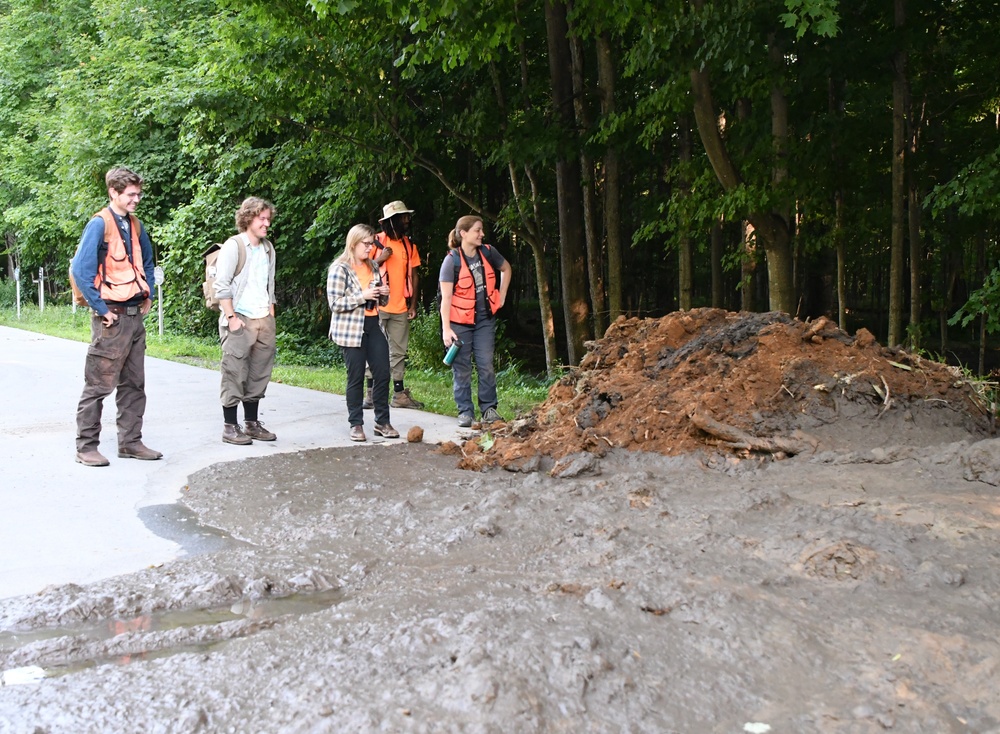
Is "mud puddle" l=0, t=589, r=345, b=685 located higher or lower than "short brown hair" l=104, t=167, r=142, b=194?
lower

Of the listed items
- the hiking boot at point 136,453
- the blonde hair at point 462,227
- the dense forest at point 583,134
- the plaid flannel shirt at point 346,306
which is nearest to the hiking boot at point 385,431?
the plaid flannel shirt at point 346,306

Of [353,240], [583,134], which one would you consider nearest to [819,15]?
[353,240]

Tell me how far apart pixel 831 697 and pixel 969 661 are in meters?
0.58

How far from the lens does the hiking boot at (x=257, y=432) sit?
8.69 m

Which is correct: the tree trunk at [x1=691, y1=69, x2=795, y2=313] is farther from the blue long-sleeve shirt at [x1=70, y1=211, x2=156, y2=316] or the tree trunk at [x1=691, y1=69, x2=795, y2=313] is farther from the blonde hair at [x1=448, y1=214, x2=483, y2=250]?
the blue long-sleeve shirt at [x1=70, y1=211, x2=156, y2=316]

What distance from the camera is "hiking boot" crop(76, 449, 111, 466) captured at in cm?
748

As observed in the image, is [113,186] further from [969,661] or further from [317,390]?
[969,661]

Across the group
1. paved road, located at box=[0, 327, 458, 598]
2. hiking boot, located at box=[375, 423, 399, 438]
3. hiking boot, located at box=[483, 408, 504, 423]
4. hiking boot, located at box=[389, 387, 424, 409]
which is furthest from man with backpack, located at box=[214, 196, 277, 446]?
hiking boot, located at box=[389, 387, 424, 409]

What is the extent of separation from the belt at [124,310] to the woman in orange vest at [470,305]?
2.83 meters

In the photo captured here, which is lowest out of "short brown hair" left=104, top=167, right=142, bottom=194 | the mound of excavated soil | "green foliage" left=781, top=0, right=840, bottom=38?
the mound of excavated soil

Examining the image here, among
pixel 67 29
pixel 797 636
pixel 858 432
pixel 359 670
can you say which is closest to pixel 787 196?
pixel 858 432

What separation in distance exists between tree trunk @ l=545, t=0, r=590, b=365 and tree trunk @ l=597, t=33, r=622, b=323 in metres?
0.48

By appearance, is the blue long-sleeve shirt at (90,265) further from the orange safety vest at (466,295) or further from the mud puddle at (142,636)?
the mud puddle at (142,636)

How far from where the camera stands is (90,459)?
24.6 ft
